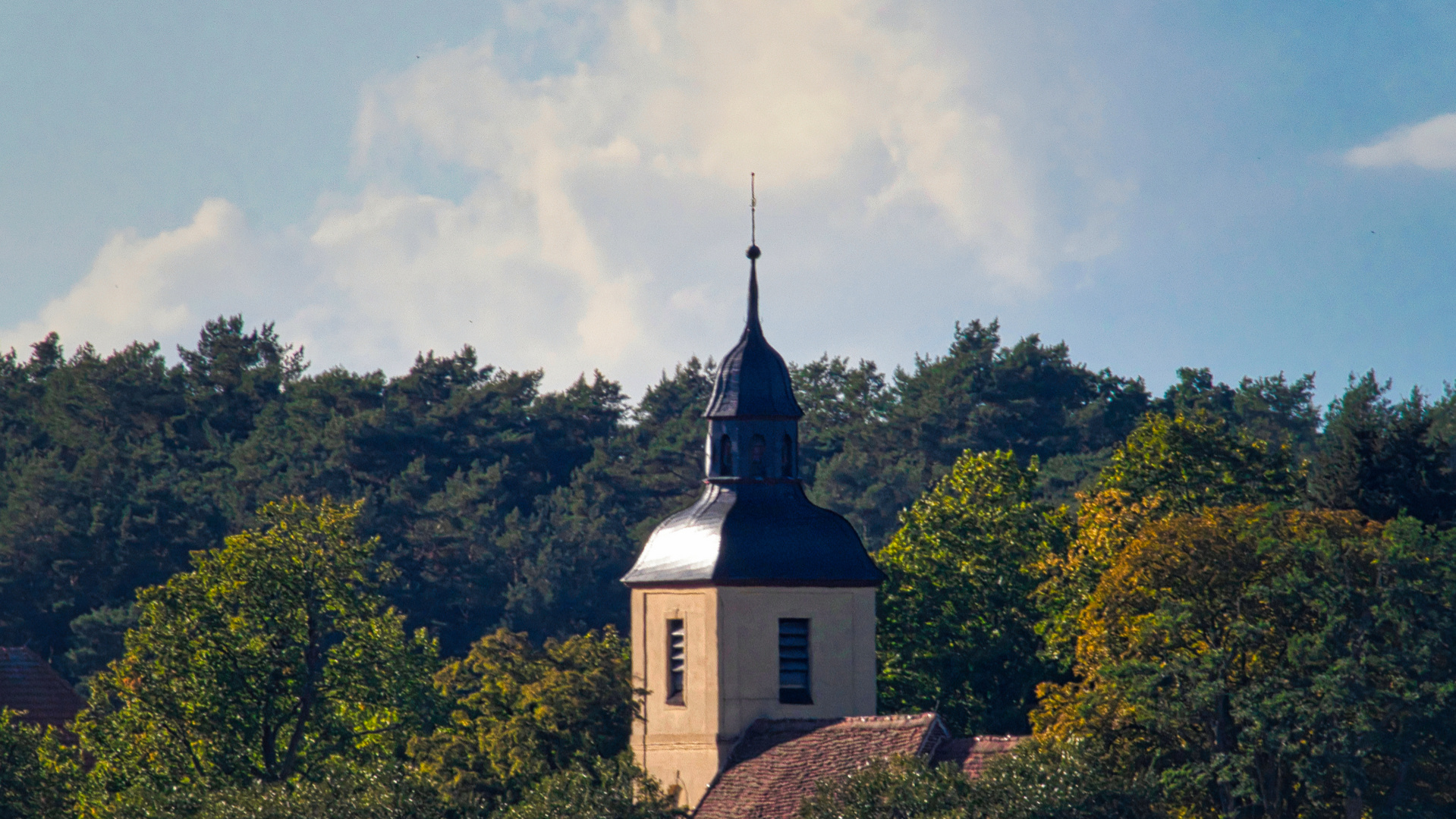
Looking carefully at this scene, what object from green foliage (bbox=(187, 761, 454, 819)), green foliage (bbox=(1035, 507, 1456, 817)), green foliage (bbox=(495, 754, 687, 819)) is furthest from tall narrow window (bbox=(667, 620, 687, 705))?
green foliage (bbox=(1035, 507, 1456, 817))

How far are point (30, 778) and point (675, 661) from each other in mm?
15700

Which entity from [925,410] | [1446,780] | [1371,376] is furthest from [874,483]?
[1446,780]

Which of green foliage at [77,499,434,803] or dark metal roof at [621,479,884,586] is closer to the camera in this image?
dark metal roof at [621,479,884,586]

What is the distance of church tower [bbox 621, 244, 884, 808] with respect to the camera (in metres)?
45.2

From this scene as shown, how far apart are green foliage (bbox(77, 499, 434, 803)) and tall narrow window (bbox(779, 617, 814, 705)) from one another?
12.0 m

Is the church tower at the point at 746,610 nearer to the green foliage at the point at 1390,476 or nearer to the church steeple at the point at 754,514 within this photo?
Result: the church steeple at the point at 754,514

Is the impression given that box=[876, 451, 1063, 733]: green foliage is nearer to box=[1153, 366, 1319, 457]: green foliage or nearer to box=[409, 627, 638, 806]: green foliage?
box=[409, 627, 638, 806]: green foliage

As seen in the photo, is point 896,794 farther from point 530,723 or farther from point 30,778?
point 30,778

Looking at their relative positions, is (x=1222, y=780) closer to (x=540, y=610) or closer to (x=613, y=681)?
(x=613, y=681)

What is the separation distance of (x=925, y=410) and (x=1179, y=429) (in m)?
42.5

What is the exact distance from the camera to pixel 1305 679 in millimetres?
41000

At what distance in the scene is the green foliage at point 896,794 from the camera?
3650cm

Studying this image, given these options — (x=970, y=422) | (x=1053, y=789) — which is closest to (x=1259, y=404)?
(x=970, y=422)

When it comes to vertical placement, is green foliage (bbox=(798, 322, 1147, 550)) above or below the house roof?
above
